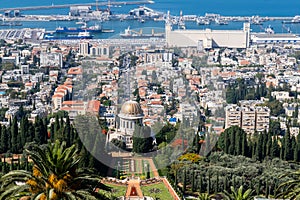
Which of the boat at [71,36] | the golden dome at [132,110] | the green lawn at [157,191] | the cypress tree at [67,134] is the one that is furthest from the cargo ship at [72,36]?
the green lawn at [157,191]

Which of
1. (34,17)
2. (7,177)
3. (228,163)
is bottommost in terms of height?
(228,163)

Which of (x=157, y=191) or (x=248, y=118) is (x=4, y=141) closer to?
(x=157, y=191)

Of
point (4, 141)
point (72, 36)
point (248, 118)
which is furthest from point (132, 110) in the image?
point (72, 36)

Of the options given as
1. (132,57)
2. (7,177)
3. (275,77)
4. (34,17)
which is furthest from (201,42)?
(7,177)

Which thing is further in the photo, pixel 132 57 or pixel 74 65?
pixel 74 65

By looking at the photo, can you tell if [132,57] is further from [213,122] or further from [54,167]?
[54,167]

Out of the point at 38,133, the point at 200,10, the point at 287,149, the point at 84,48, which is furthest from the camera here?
the point at 200,10

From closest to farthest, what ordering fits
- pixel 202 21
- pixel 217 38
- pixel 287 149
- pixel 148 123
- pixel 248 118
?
pixel 287 149 < pixel 148 123 < pixel 248 118 < pixel 217 38 < pixel 202 21

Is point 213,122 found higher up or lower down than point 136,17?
lower down
